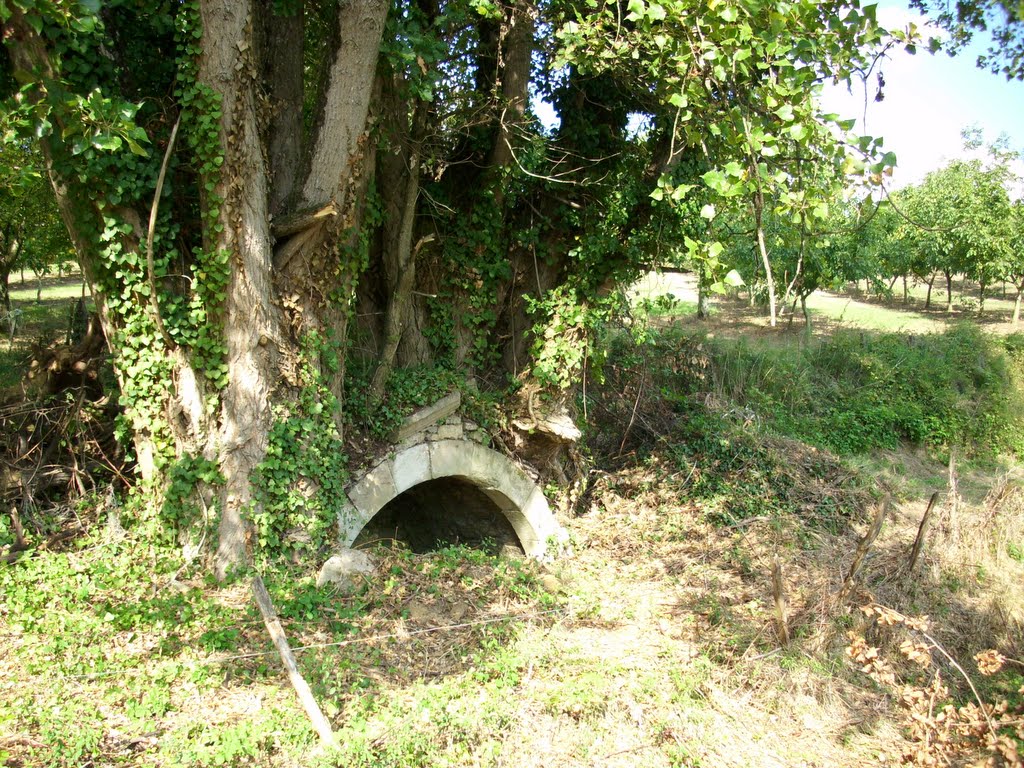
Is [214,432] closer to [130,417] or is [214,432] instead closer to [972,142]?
[130,417]

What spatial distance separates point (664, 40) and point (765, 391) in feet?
32.9

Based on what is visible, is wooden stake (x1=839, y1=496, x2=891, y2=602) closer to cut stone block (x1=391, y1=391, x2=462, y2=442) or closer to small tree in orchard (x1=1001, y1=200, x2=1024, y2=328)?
cut stone block (x1=391, y1=391, x2=462, y2=442)

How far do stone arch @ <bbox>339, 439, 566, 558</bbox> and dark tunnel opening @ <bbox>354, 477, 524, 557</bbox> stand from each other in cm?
23

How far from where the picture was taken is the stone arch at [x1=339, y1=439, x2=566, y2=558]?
7023 mm

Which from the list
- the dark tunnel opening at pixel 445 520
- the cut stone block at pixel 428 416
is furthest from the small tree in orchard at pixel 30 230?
the dark tunnel opening at pixel 445 520

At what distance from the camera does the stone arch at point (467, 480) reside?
277 inches

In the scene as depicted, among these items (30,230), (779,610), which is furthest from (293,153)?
(30,230)

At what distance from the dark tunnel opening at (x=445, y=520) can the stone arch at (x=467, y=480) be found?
23 centimetres

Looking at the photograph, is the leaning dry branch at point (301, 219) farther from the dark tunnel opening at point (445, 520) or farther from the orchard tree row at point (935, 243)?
the orchard tree row at point (935, 243)

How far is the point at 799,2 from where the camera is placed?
446cm

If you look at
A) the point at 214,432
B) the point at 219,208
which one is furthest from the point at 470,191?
the point at 214,432

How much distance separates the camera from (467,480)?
855cm

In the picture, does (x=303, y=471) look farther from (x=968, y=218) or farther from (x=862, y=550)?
(x=968, y=218)

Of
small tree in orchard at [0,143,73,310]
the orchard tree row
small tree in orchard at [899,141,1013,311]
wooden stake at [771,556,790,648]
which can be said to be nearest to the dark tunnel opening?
wooden stake at [771,556,790,648]
